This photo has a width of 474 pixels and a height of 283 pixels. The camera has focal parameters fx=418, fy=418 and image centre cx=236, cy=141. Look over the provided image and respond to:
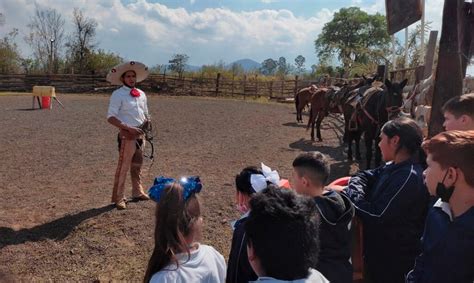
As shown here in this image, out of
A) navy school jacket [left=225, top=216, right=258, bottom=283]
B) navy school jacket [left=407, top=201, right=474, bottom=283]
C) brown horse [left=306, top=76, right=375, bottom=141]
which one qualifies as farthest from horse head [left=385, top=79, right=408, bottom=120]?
navy school jacket [left=225, top=216, right=258, bottom=283]

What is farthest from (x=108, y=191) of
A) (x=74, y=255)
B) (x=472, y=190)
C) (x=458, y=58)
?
(x=472, y=190)

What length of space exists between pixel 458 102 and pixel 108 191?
16.3 feet

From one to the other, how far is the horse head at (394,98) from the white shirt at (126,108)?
418 centimetres

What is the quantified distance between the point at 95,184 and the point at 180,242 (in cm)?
505

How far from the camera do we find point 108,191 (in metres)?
6.11

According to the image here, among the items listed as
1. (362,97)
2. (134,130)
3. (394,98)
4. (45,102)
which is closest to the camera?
(134,130)

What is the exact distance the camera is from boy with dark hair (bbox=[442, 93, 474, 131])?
7.72ft

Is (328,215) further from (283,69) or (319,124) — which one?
(283,69)

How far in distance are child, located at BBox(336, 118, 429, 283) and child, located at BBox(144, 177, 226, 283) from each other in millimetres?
1058

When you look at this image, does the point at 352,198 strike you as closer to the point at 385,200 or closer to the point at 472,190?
the point at 385,200

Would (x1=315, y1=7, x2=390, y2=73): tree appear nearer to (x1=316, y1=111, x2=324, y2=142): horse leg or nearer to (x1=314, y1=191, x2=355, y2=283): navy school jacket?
(x1=316, y1=111, x2=324, y2=142): horse leg

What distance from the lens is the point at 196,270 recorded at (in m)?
1.89

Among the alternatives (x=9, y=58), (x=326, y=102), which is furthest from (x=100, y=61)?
(x=326, y=102)

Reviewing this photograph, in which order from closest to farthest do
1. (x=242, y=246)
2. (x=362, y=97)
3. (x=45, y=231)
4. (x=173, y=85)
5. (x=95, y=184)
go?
1. (x=242, y=246)
2. (x=45, y=231)
3. (x=95, y=184)
4. (x=362, y=97)
5. (x=173, y=85)
